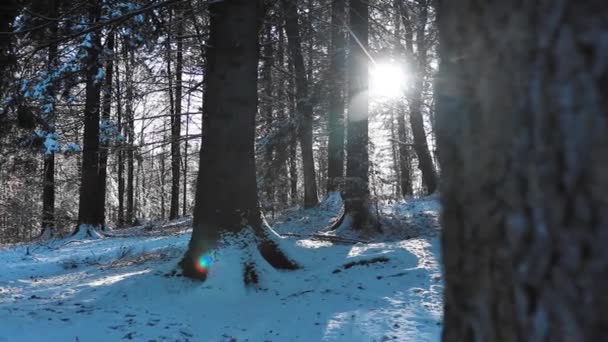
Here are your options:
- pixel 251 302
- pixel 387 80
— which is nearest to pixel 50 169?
pixel 387 80

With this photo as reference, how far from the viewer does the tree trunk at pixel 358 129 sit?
358 inches

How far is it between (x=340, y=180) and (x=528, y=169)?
27.5ft

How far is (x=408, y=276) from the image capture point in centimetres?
555

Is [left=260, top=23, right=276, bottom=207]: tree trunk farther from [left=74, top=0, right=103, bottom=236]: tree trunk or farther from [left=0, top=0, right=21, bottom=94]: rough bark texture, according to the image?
[left=74, top=0, right=103, bottom=236]: tree trunk

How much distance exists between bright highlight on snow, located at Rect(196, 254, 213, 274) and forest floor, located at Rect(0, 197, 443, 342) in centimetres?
16

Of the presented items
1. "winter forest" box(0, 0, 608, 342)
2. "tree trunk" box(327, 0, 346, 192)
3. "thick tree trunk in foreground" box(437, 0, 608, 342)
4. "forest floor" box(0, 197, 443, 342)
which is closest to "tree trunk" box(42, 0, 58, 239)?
"winter forest" box(0, 0, 608, 342)

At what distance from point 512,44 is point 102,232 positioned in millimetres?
14252

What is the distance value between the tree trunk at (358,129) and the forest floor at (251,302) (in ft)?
6.17

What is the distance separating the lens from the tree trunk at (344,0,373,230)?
29.9 ft

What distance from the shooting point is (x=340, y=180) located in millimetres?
9172

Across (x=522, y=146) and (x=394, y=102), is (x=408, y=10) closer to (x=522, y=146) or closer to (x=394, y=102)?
(x=394, y=102)

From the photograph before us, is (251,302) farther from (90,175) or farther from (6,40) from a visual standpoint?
(90,175)

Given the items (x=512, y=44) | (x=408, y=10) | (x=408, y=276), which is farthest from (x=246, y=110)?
(x=408, y=10)

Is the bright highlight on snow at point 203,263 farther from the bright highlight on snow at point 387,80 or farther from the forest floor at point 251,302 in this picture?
the bright highlight on snow at point 387,80
